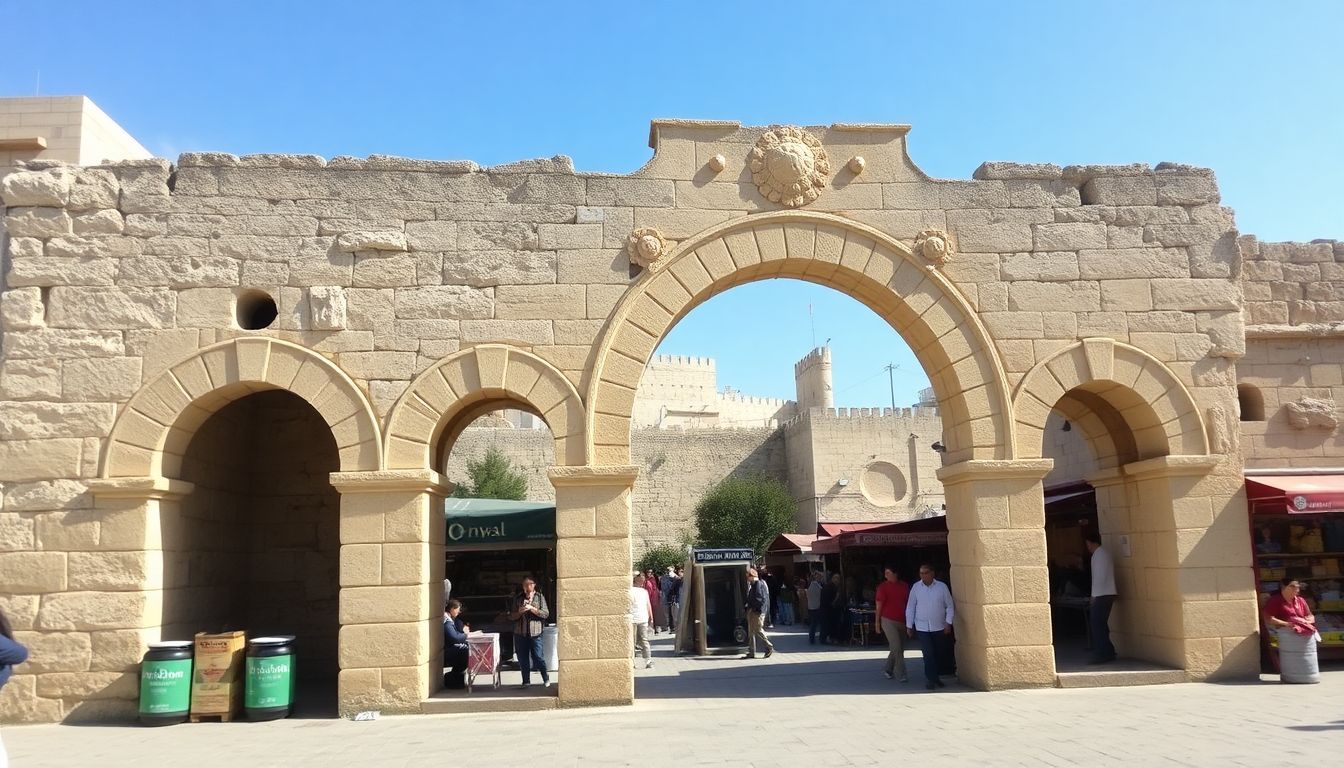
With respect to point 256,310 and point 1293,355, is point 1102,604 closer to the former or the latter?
point 1293,355

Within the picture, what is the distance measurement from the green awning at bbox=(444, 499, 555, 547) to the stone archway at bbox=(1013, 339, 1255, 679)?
561cm

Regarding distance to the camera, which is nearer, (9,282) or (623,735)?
(623,735)

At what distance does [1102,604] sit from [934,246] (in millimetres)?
4341

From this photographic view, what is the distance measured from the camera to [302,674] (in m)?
11.6

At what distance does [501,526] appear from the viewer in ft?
38.4

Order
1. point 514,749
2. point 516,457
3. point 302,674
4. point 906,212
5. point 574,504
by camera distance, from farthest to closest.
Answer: point 516,457
point 302,674
point 906,212
point 574,504
point 514,749

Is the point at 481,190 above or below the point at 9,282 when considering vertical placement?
above

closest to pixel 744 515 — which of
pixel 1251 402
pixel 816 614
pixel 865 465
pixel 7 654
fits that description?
pixel 865 465

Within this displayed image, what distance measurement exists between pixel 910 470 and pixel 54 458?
1215 inches

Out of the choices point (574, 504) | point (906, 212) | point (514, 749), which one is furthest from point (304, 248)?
point (906, 212)

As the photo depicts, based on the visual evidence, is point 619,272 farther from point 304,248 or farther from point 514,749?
point 514,749

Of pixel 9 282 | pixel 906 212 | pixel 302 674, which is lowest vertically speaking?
pixel 302 674

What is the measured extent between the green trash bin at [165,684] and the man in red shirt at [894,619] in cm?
691

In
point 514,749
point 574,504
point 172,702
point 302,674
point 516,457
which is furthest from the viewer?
point 516,457
